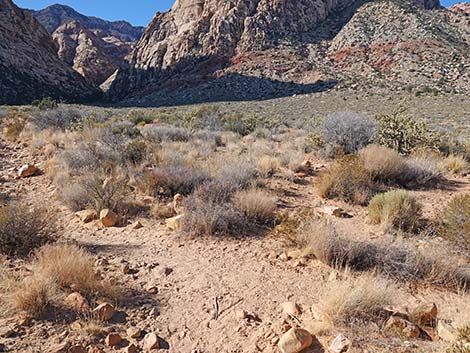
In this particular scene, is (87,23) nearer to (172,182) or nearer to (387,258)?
(172,182)

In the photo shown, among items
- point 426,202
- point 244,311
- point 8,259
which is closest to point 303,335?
point 244,311

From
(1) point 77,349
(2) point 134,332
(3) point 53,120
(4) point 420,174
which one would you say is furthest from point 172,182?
(3) point 53,120

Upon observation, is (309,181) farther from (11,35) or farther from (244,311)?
(11,35)

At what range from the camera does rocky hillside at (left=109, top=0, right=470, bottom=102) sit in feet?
128

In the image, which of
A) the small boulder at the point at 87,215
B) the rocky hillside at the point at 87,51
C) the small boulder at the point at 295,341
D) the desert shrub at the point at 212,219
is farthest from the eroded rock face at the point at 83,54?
the small boulder at the point at 295,341

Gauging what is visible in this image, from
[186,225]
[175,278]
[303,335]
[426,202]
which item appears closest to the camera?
[303,335]

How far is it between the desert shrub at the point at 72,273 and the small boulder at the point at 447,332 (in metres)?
2.86

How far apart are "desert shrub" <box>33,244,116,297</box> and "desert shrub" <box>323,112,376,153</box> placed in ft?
25.8

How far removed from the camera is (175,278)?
3566mm

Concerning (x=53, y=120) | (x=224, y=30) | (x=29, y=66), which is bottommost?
(x=53, y=120)

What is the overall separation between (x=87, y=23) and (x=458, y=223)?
573 feet

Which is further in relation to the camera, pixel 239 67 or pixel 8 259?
pixel 239 67

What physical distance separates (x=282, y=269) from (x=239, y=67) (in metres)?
49.1

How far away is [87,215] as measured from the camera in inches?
198
